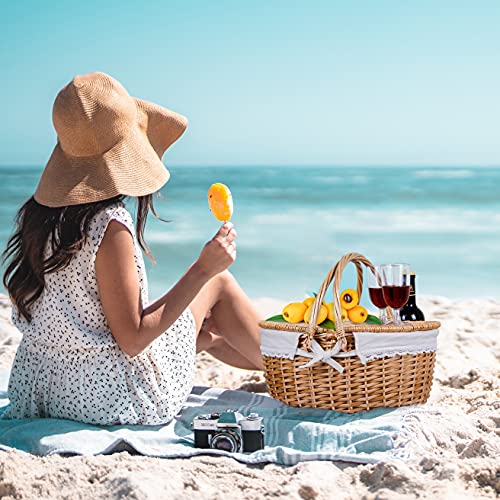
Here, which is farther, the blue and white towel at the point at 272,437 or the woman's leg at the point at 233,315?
the woman's leg at the point at 233,315

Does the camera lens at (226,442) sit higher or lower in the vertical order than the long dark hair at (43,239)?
lower

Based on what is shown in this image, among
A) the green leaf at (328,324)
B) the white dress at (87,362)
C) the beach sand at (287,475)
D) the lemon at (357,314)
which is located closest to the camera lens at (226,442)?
the beach sand at (287,475)

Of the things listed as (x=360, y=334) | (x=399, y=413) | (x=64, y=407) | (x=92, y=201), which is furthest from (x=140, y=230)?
(x=399, y=413)

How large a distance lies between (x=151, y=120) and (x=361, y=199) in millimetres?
19006

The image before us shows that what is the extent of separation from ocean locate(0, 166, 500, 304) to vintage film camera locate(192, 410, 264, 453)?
86 centimetres

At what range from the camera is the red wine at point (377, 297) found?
332 centimetres

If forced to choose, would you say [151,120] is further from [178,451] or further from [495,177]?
[495,177]

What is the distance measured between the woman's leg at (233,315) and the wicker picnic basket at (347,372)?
0.32 m

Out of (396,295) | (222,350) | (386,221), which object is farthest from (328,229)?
(396,295)

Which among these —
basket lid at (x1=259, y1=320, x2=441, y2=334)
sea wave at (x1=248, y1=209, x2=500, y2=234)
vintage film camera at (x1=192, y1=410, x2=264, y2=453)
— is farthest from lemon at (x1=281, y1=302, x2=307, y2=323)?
sea wave at (x1=248, y1=209, x2=500, y2=234)

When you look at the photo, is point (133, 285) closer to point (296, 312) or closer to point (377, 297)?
point (296, 312)

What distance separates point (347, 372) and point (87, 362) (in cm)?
101

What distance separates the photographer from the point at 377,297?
131 inches

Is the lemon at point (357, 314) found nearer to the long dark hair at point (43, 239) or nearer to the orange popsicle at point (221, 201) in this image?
the orange popsicle at point (221, 201)
